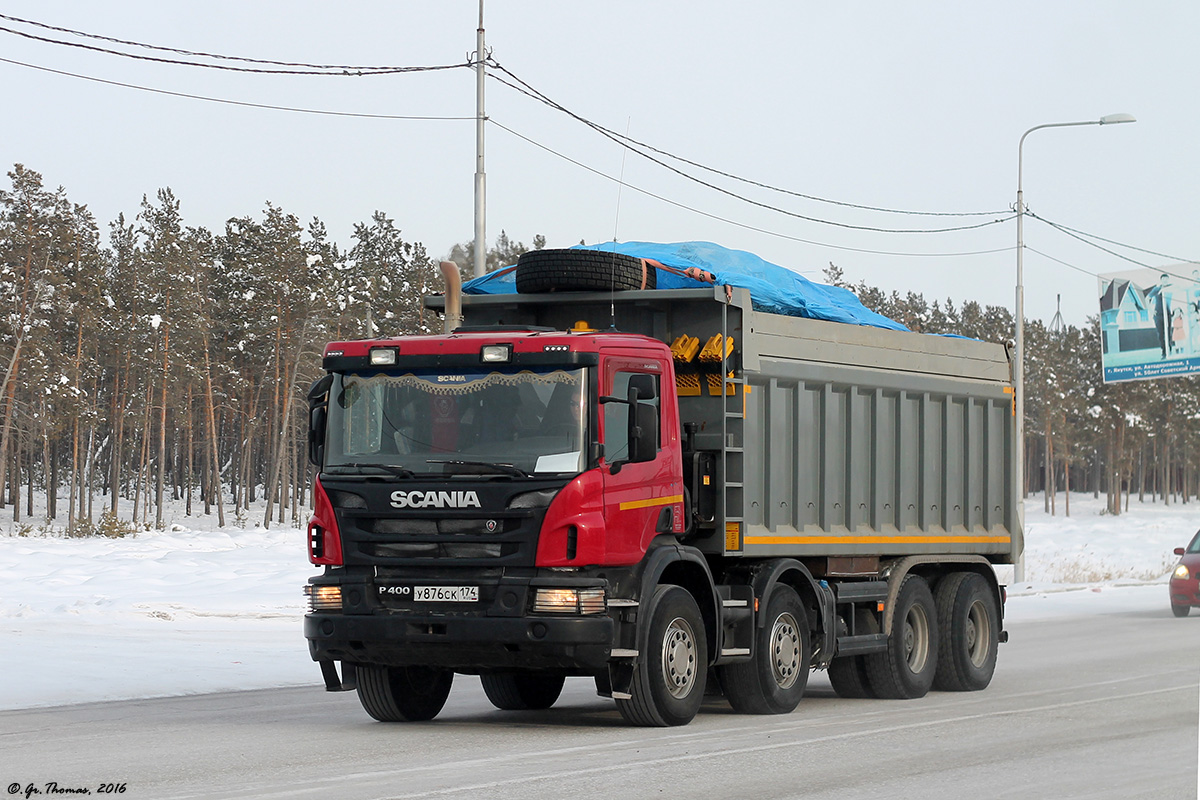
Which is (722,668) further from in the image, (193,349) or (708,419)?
(193,349)

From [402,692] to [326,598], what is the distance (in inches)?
52.0

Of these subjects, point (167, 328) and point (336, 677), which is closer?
point (336, 677)

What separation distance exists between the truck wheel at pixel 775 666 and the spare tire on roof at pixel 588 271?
2743 millimetres

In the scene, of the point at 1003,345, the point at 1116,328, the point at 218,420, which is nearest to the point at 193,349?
the point at 218,420

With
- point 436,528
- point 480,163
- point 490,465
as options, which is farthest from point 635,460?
point 480,163

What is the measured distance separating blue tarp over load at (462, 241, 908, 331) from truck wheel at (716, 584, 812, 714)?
2452mm

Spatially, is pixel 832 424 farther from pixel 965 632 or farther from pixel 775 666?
pixel 965 632

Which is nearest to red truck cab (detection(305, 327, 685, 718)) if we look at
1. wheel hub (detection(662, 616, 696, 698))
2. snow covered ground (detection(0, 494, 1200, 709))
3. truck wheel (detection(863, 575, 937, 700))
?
wheel hub (detection(662, 616, 696, 698))

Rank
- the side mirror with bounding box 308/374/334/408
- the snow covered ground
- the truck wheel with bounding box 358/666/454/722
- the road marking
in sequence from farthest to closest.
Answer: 1. the snow covered ground
2. the truck wheel with bounding box 358/666/454/722
3. the side mirror with bounding box 308/374/334/408
4. the road marking

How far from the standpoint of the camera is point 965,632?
14930 millimetres

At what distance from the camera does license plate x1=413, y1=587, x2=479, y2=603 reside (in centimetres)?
1041

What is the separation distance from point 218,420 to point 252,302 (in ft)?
66.7

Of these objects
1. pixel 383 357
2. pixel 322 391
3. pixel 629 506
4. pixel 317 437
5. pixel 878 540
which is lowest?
pixel 878 540

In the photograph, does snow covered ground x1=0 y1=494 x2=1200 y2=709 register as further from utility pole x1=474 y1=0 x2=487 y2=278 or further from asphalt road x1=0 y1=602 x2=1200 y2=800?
utility pole x1=474 y1=0 x2=487 y2=278
